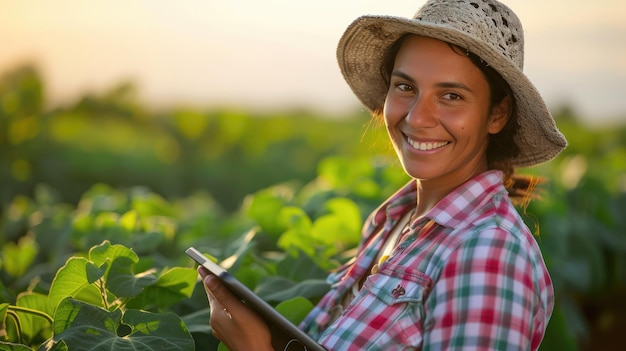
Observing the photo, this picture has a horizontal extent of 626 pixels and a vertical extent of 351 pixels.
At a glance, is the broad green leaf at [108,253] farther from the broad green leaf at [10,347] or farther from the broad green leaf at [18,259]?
the broad green leaf at [18,259]

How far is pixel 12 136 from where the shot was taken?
20.5 ft

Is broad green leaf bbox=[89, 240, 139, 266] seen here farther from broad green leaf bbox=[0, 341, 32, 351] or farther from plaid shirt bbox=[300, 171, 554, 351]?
plaid shirt bbox=[300, 171, 554, 351]

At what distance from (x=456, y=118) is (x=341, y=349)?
606 millimetres

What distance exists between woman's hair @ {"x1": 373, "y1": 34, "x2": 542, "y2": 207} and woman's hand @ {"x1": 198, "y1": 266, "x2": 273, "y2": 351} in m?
0.77

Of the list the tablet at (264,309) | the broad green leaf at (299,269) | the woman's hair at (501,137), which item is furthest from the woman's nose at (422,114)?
the broad green leaf at (299,269)

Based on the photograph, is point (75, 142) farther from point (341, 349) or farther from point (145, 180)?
point (341, 349)

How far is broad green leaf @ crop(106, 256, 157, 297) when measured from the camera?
2.08 meters

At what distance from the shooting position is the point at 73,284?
2.12 meters

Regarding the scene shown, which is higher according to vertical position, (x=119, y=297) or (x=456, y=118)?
(x=456, y=118)

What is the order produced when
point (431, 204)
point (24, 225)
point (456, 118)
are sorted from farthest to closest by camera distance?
point (24, 225), point (431, 204), point (456, 118)

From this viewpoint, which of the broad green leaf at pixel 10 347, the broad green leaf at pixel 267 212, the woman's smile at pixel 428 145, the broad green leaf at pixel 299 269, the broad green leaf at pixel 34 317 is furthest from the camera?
the broad green leaf at pixel 267 212

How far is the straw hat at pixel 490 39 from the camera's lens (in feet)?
6.34

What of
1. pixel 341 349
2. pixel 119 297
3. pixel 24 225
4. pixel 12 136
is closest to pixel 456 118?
pixel 341 349

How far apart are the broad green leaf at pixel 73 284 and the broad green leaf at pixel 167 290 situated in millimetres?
117
